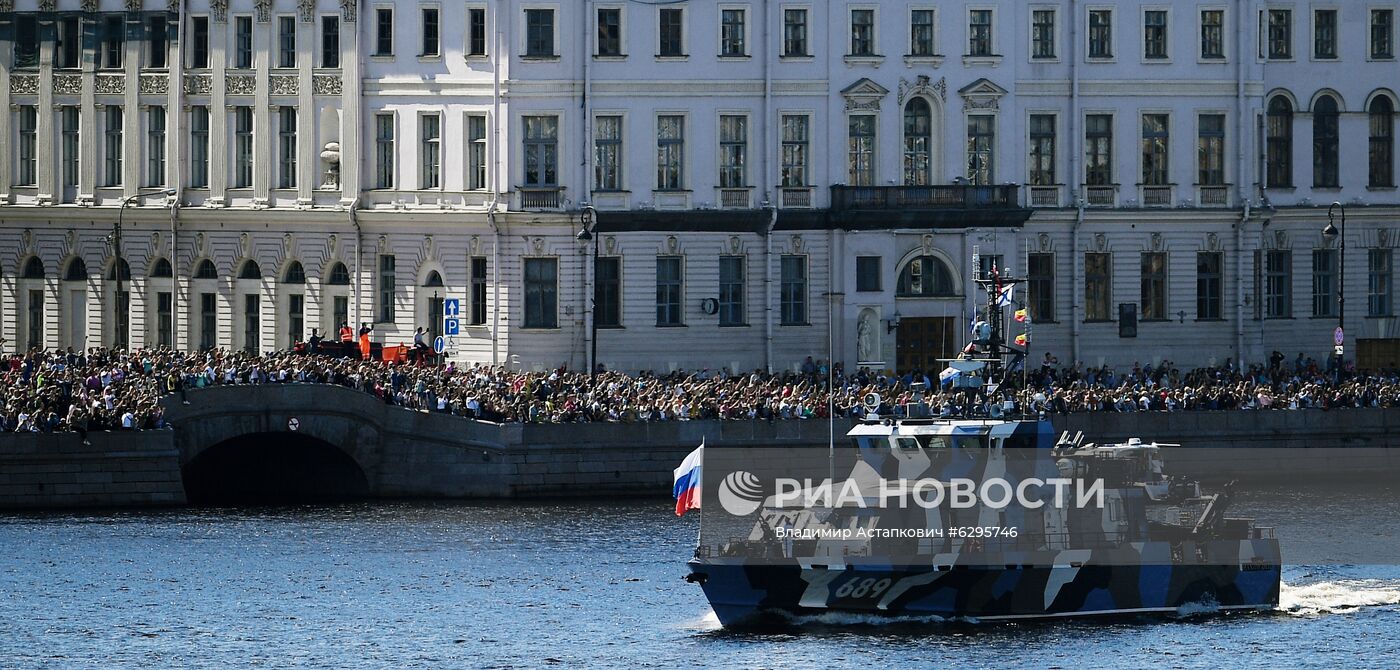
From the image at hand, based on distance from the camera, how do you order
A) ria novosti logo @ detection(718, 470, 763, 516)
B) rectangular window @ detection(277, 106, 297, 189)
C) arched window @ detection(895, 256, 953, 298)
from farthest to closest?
rectangular window @ detection(277, 106, 297, 189)
arched window @ detection(895, 256, 953, 298)
ria novosti logo @ detection(718, 470, 763, 516)

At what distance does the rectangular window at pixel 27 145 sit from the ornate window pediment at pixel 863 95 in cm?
3029

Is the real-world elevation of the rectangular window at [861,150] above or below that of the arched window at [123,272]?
above

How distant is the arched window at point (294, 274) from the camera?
12319 centimetres

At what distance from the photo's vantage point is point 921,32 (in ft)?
399

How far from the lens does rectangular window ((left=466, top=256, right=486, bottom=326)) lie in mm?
119625

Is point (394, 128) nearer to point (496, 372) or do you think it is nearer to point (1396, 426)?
point (496, 372)

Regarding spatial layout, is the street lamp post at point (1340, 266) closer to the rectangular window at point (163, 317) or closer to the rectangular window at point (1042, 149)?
the rectangular window at point (1042, 149)

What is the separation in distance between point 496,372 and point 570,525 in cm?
1671

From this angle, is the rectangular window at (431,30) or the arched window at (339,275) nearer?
the rectangular window at (431,30)

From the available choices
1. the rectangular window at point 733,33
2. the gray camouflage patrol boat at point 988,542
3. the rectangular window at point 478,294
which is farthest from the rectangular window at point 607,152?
the gray camouflage patrol boat at point 988,542

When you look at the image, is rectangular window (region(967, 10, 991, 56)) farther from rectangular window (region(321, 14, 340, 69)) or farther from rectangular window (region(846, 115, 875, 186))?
rectangular window (region(321, 14, 340, 69))

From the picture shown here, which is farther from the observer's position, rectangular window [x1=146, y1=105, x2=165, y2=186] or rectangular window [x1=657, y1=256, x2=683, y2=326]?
rectangular window [x1=146, y1=105, x2=165, y2=186]

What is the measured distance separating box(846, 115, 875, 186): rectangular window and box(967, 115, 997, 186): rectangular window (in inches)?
140

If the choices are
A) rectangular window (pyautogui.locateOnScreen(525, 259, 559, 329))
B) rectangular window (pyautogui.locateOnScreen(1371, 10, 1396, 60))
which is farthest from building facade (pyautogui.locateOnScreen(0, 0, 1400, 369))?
rectangular window (pyautogui.locateOnScreen(1371, 10, 1396, 60))
